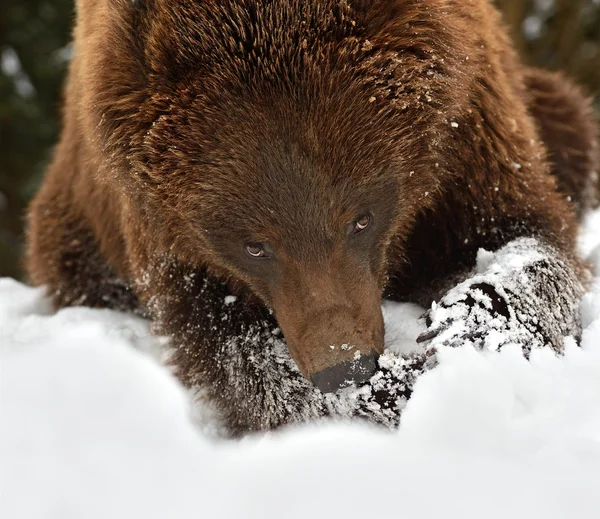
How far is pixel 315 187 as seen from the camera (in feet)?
9.14

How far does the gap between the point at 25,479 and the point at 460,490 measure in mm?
1143

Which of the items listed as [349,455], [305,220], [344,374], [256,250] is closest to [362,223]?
[305,220]

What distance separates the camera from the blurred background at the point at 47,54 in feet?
33.1

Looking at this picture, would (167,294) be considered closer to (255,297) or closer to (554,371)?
(255,297)

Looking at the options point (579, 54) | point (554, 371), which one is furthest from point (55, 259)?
point (579, 54)

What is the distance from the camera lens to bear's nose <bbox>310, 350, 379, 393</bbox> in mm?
2719

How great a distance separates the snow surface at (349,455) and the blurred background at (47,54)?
26.4 feet

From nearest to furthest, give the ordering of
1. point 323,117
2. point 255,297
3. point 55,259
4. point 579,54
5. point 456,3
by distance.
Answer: point 323,117 → point 456,3 → point 255,297 → point 55,259 → point 579,54

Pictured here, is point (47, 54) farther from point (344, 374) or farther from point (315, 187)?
point (344, 374)

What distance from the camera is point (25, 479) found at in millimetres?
2080

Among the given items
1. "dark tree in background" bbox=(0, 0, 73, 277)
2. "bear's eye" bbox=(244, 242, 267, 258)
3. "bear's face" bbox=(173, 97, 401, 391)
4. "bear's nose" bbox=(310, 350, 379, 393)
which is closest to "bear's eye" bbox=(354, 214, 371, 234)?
"bear's face" bbox=(173, 97, 401, 391)

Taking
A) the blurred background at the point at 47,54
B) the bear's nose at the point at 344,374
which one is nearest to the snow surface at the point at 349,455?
the bear's nose at the point at 344,374

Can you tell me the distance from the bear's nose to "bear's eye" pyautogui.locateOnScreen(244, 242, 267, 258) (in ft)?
1.69

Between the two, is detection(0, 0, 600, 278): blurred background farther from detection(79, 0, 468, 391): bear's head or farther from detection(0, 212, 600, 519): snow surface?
detection(0, 212, 600, 519): snow surface
